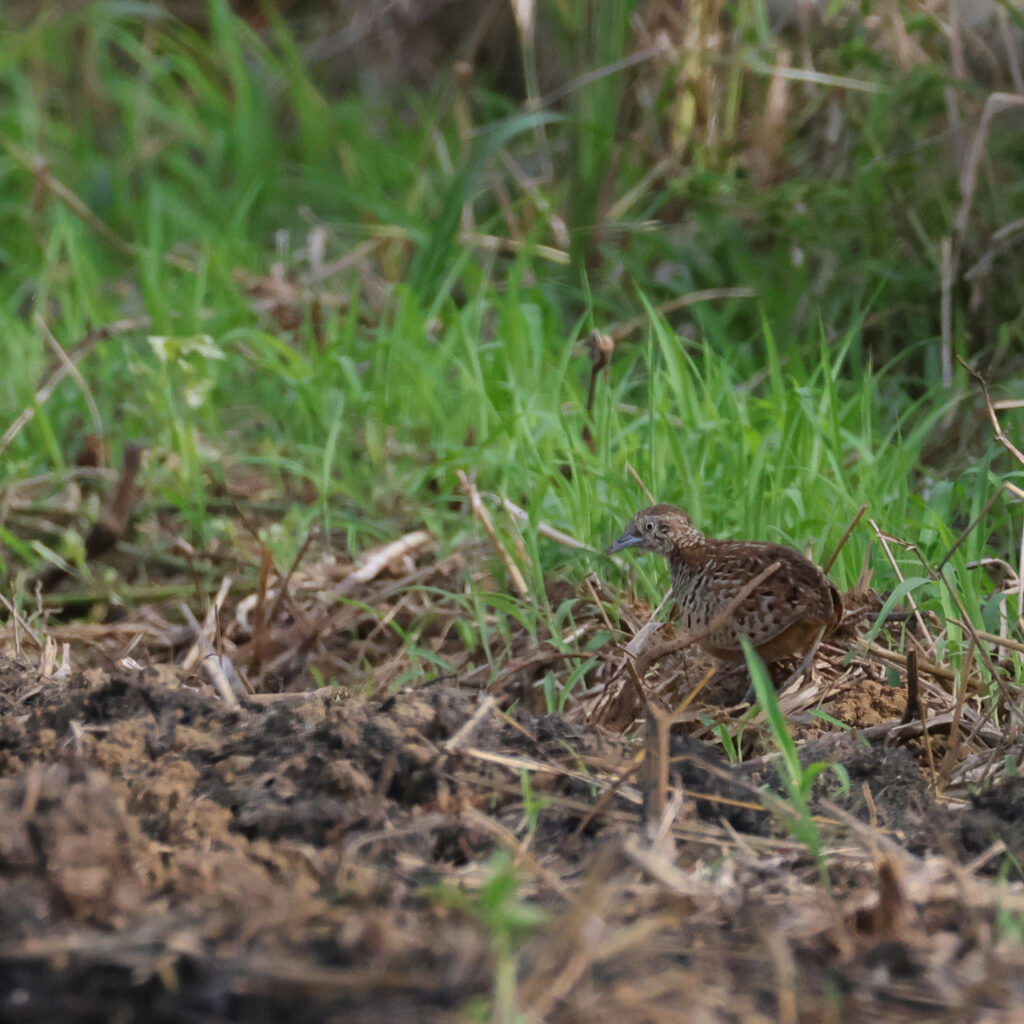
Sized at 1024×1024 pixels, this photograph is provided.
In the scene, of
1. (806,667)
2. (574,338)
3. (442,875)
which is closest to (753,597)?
(806,667)

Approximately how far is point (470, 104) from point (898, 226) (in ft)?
11.4

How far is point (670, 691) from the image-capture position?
2836 millimetres

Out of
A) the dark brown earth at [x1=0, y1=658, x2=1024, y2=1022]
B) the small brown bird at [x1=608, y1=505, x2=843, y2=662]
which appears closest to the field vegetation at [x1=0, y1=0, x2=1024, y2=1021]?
the dark brown earth at [x1=0, y1=658, x2=1024, y2=1022]

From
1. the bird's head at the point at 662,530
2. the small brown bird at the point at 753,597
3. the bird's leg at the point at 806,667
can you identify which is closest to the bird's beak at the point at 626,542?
the bird's head at the point at 662,530

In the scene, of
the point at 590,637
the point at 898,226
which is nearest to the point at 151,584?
the point at 590,637

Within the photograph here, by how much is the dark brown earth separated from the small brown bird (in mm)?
358

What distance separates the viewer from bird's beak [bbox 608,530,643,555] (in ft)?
9.77

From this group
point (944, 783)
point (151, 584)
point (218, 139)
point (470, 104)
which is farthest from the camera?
point (470, 104)

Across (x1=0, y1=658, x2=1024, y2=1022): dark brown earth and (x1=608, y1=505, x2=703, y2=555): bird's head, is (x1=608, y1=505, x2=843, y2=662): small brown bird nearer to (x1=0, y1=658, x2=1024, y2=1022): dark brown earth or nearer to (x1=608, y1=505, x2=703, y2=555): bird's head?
(x1=608, y1=505, x2=703, y2=555): bird's head

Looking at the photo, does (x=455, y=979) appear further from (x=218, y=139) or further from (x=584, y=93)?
(x=218, y=139)

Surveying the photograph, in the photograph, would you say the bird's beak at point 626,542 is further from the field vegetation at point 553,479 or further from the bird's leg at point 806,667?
the bird's leg at point 806,667

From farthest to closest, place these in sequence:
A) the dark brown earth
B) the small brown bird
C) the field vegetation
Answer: the small brown bird, the field vegetation, the dark brown earth

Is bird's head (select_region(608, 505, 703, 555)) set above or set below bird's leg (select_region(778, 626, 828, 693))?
above

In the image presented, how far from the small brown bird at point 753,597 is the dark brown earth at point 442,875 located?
14.1 inches
